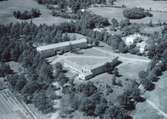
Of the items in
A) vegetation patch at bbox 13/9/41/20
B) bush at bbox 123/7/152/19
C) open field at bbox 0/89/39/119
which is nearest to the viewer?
open field at bbox 0/89/39/119

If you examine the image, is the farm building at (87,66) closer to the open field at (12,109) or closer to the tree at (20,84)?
the tree at (20,84)

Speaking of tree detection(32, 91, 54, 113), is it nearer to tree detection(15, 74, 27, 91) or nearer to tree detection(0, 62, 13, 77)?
tree detection(15, 74, 27, 91)

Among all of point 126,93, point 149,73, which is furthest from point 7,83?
point 149,73

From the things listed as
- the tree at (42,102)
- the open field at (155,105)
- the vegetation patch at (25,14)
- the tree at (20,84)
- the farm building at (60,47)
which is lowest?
the open field at (155,105)

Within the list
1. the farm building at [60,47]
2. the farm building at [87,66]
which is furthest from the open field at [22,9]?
the farm building at [87,66]

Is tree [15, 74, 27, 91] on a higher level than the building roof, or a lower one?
lower

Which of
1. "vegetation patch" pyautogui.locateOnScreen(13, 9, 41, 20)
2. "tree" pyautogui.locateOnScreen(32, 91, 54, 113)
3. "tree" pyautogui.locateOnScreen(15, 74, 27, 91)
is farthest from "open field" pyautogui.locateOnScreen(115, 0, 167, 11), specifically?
"tree" pyautogui.locateOnScreen(32, 91, 54, 113)
